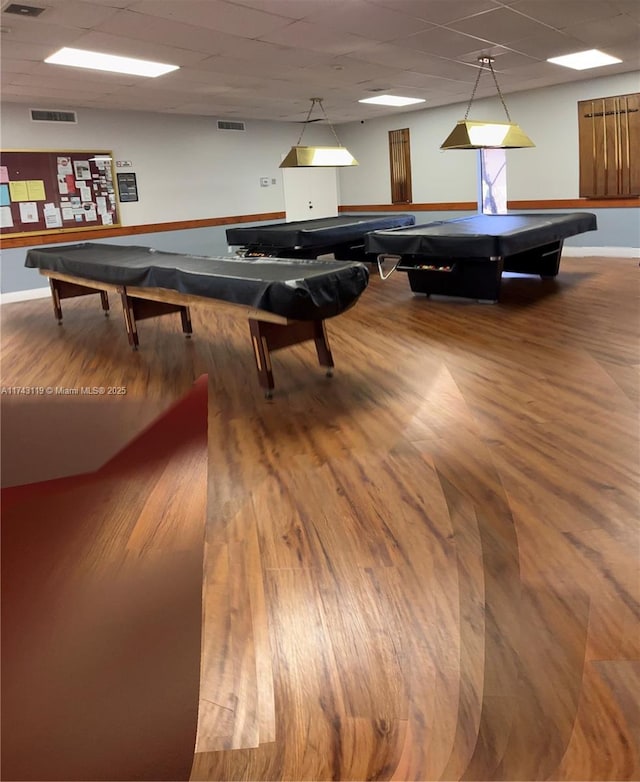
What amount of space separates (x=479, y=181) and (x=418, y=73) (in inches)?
117

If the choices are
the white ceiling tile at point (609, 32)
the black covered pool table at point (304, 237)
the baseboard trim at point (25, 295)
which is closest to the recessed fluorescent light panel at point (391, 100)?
the black covered pool table at point (304, 237)

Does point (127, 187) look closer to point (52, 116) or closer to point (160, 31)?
point (52, 116)

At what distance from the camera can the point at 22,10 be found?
379cm

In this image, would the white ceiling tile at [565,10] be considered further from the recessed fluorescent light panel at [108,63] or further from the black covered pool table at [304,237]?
the black covered pool table at [304,237]

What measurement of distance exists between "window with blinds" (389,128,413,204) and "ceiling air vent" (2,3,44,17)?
274 inches

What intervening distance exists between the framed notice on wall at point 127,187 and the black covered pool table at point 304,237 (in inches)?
66.0

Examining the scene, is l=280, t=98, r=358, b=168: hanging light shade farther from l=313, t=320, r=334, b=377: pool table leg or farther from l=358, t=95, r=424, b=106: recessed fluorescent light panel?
l=313, t=320, r=334, b=377: pool table leg

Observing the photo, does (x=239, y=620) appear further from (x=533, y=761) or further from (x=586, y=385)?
(x=586, y=385)

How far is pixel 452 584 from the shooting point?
1802mm

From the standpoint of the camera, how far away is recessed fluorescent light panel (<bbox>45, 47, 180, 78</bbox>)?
492 centimetres

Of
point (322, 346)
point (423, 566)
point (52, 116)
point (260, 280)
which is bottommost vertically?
point (423, 566)

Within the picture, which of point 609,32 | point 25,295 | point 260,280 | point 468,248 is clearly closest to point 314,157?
point 468,248

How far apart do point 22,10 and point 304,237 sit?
3.68 metres

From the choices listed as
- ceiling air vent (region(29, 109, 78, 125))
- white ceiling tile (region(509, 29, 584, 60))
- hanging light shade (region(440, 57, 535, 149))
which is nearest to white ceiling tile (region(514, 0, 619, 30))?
white ceiling tile (region(509, 29, 584, 60))
